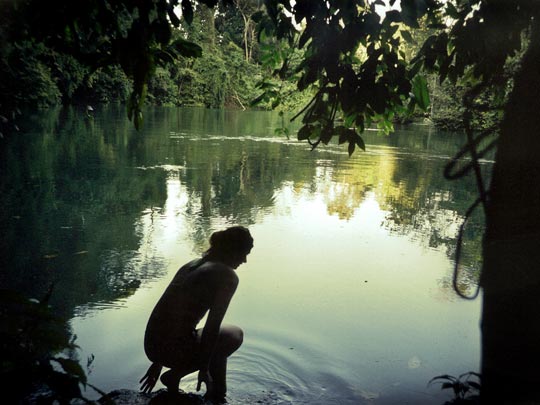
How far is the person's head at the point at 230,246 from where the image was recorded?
2582 millimetres

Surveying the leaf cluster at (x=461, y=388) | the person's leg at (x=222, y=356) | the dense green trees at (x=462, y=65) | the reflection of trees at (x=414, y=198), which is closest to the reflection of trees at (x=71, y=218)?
the person's leg at (x=222, y=356)

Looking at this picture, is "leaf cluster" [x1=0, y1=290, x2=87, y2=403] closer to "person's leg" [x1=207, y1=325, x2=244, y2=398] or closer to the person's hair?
the person's hair

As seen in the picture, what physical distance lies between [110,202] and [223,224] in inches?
83.4

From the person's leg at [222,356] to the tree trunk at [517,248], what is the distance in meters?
1.48

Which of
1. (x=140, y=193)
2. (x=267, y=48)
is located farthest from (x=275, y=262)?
(x=140, y=193)

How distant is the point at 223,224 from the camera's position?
268 inches

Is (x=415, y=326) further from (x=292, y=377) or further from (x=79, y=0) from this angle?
(x=79, y=0)

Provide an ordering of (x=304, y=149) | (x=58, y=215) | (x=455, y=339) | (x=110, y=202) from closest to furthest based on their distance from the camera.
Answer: (x=455, y=339) → (x=58, y=215) → (x=110, y=202) → (x=304, y=149)

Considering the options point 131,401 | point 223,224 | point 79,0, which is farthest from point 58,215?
point 79,0

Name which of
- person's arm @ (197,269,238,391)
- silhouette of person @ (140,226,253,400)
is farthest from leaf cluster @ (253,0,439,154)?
person's arm @ (197,269,238,391)

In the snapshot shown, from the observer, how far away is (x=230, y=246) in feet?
8.48

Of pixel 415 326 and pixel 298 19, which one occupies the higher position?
pixel 298 19

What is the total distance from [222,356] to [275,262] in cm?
271

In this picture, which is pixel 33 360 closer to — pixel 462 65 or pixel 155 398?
pixel 155 398
